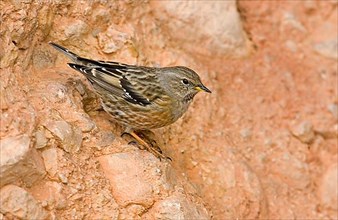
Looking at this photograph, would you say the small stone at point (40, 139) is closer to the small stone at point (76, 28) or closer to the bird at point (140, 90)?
the bird at point (140, 90)

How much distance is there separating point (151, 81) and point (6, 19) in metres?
1.91

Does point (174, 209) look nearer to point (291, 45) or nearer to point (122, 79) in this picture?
point (122, 79)

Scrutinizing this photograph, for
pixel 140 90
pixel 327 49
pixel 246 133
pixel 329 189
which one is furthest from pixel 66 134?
pixel 327 49

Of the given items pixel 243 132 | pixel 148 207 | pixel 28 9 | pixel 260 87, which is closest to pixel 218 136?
pixel 243 132

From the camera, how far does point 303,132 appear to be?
9.76m

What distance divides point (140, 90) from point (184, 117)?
3.24 feet

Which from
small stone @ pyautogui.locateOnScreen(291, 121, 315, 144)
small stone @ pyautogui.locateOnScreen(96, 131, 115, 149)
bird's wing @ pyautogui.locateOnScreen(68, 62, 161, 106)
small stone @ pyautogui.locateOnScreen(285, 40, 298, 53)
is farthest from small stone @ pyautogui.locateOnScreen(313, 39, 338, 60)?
small stone @ pyautogui.locateOnScreen(96, 131, 115, 149)

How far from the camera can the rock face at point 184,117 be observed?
7.21 metres

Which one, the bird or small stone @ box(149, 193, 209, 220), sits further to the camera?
the bird

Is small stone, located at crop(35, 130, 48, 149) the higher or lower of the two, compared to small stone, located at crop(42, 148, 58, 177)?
higher

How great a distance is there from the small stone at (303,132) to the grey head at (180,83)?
1.85 metres

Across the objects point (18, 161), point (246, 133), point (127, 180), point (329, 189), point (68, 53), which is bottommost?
point (329, 189)

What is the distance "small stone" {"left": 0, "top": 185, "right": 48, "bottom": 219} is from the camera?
21.9 ft

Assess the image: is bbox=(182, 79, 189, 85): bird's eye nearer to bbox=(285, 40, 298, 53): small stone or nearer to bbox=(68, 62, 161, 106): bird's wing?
bbox=(68, 62, 161, 106): bird's wing
